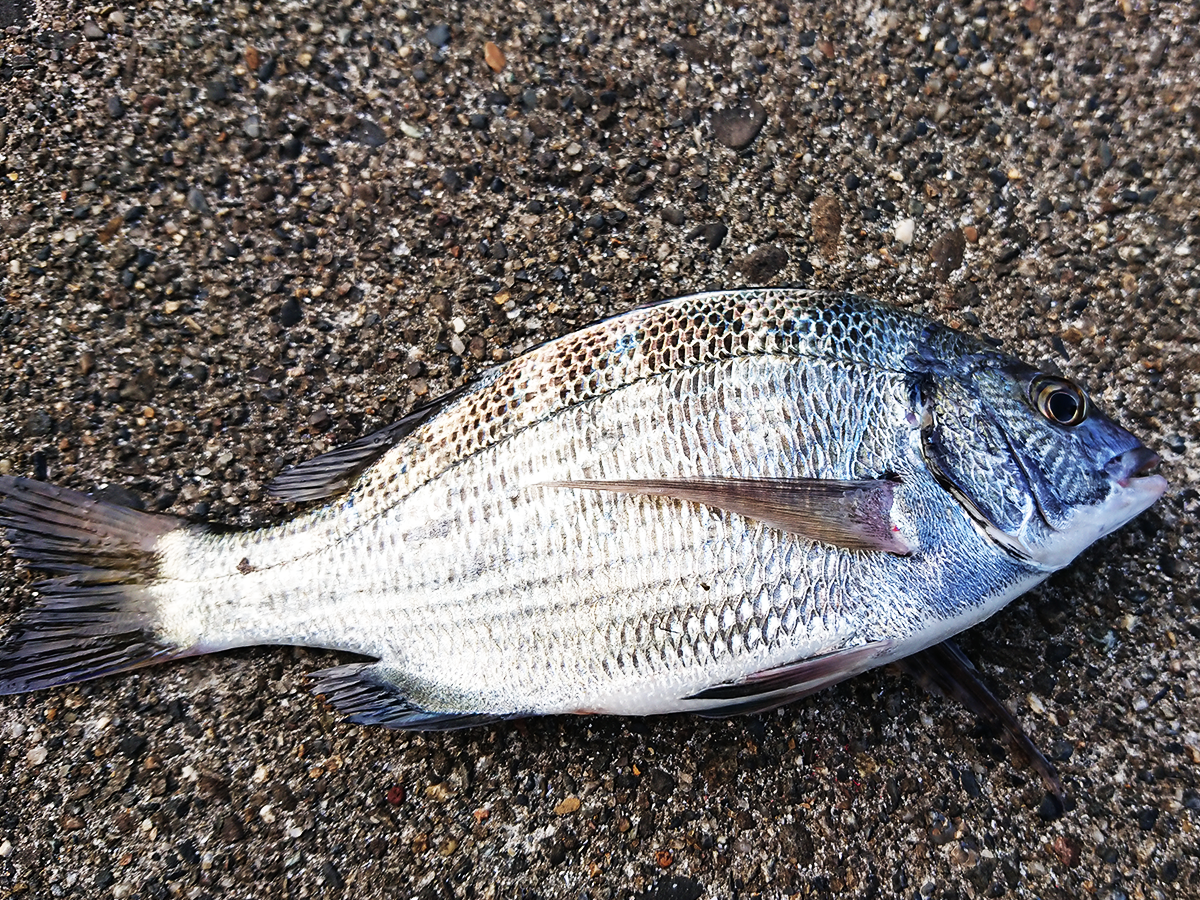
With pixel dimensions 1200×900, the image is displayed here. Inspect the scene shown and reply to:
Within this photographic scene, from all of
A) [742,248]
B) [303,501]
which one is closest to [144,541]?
[303,501]

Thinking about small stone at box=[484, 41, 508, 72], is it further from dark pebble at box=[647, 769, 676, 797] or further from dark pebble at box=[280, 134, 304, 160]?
dark pebble at box=[647, 769, 676, 797]

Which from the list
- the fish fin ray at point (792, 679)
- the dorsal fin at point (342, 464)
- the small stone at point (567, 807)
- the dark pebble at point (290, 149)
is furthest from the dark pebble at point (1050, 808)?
the dark pebble at point (290, 149)

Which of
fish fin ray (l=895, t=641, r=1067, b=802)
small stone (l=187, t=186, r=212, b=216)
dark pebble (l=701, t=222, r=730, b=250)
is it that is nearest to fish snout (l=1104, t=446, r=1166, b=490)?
fish fin ray (l=895, t=641, r=1067, b=802)

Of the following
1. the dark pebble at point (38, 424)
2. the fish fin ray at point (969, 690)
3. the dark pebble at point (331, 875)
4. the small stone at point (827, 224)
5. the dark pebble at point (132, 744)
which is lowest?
the dark pebble at point (331, 875)

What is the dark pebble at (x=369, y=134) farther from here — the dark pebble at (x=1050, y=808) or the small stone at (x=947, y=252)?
the dark pebble at (x=1050, y=808)

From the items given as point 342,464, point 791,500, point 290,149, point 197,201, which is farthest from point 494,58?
point 791,500

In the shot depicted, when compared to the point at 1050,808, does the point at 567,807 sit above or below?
below

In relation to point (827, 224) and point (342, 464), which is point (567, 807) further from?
point (827, 224)
